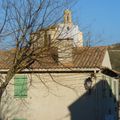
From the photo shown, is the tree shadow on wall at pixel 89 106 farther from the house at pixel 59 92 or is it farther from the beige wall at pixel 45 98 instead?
the beige wall at pixel 45 98

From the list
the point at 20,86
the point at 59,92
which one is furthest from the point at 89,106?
the point at 20,86

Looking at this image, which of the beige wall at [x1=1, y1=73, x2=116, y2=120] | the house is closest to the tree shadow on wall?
the house

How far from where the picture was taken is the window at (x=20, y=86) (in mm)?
30047

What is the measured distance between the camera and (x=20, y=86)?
98.6ft

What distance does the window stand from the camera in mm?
30047

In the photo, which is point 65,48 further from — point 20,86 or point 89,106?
point 20,86

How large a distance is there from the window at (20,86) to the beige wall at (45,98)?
0.70ft

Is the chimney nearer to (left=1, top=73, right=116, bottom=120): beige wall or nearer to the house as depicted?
the house

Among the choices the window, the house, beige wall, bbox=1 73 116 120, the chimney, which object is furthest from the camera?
the window

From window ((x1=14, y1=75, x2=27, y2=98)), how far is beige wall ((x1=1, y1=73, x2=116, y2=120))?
0.21 meters

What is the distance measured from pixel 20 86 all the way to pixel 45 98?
1.57m

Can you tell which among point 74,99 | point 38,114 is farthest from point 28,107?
point 74,99

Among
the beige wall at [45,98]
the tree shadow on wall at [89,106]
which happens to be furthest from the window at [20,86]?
the tree shadow on wall at [89,106]

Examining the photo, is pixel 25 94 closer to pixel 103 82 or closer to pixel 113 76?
pixel 103 82
